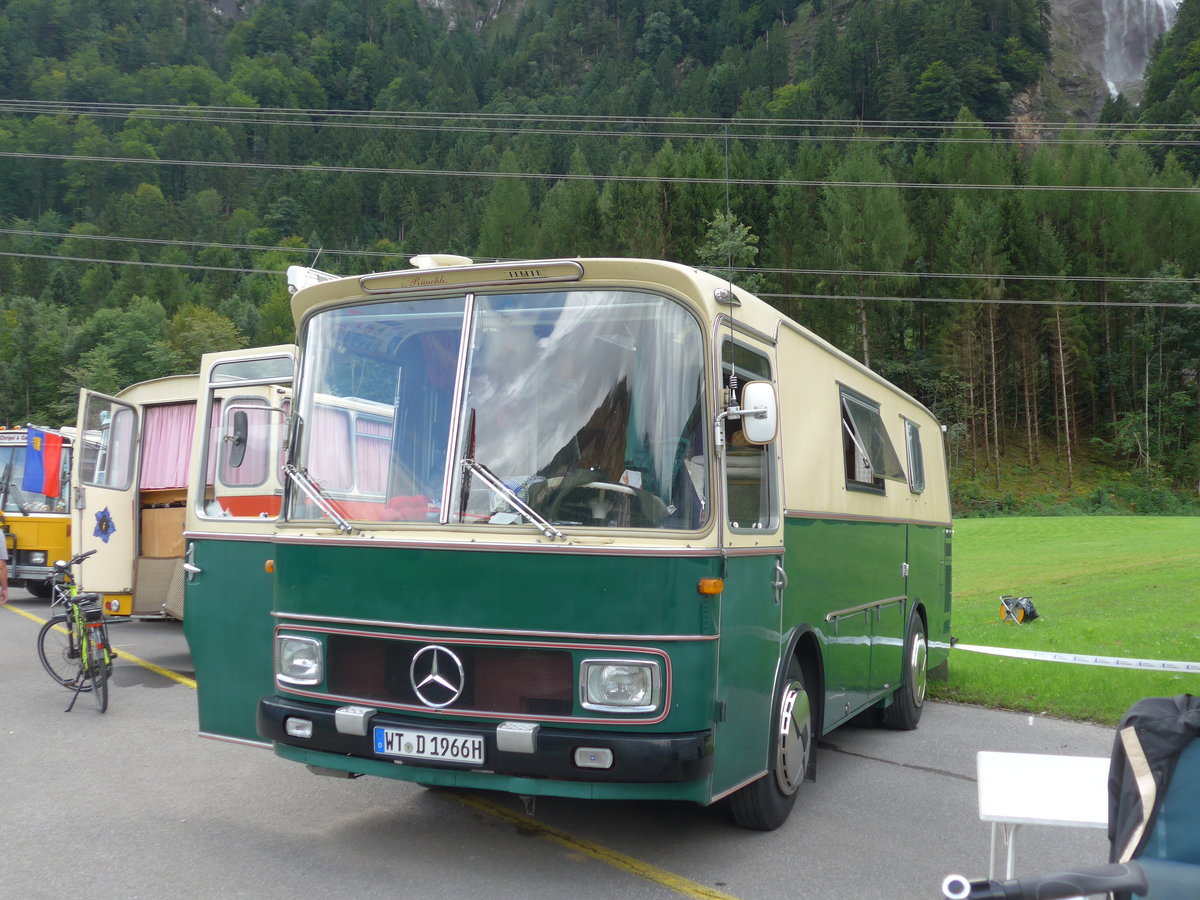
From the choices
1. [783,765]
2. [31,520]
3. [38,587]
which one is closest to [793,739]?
[783,765]

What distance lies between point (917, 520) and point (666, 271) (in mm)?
5240

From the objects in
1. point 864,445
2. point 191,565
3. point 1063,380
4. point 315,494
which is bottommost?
point 191,565

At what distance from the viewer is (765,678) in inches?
229

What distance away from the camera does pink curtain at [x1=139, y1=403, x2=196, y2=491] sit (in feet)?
45.1

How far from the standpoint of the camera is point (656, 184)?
224ft

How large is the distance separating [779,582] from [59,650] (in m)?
7.09

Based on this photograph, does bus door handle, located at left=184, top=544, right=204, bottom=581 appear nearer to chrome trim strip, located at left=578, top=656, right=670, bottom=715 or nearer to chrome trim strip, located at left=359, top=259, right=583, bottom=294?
chrome trim strip, located at left=359, top=259, right=583, bottom=294

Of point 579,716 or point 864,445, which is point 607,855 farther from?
point 864,445

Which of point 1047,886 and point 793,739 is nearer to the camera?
point 1047,886

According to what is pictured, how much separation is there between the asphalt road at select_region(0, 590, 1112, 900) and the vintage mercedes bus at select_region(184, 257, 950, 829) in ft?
1.45

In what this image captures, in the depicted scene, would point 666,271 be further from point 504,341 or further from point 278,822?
point 278,822

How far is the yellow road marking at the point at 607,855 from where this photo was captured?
5.20 m

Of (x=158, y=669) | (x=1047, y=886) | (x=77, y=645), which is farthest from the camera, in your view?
(x=158, y=669)

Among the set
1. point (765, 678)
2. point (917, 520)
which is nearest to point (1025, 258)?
point (917, 520)
